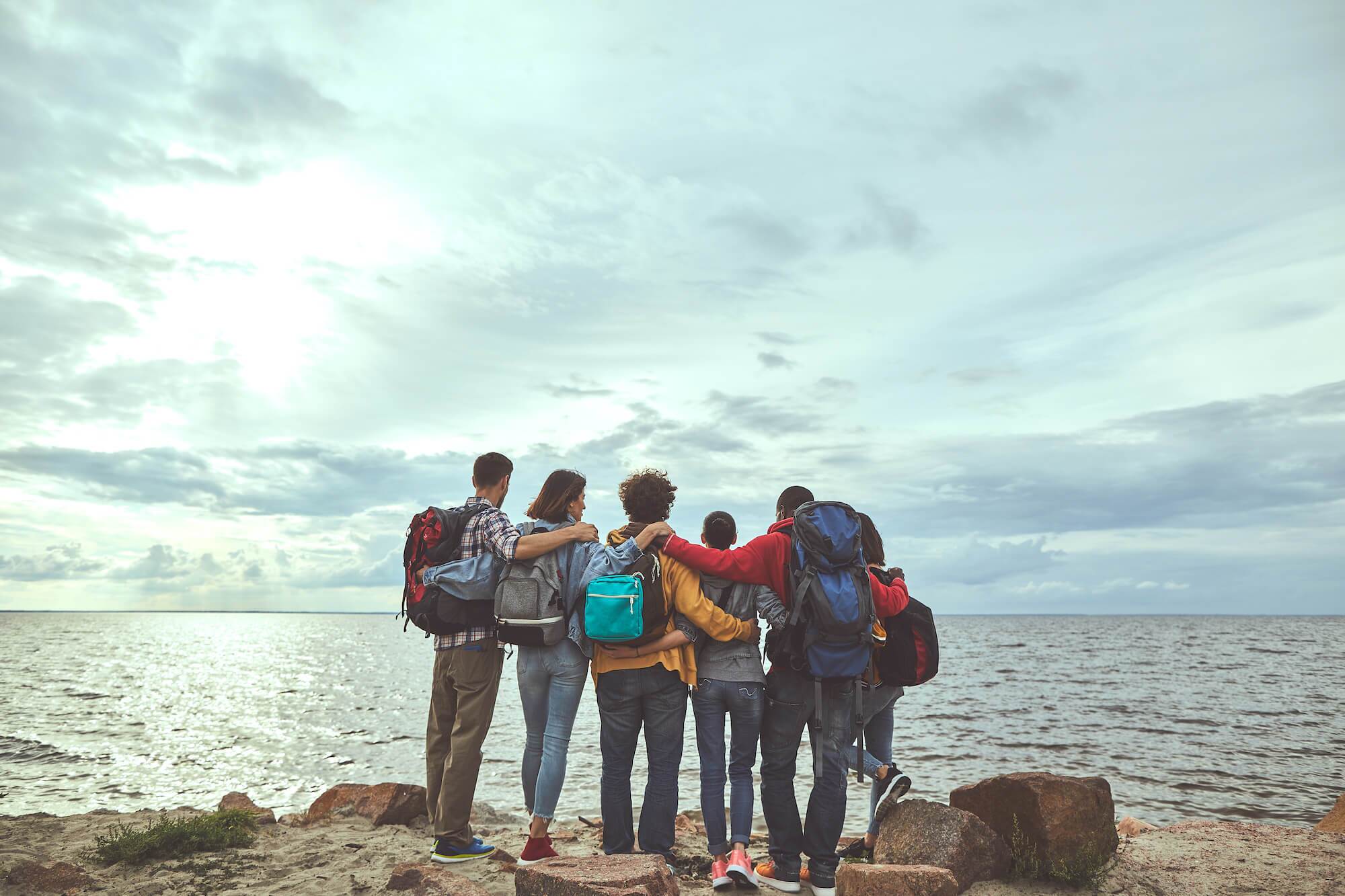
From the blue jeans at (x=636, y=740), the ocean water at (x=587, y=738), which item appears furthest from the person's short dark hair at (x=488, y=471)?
A: the ocean water at (x=587, y=738)

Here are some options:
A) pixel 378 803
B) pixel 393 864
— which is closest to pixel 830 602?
pixel 393 864

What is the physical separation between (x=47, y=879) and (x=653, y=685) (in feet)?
13.6

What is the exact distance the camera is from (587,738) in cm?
1694

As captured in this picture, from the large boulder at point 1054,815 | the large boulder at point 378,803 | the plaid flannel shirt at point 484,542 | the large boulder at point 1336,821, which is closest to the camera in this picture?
the plaid flannel shirt at point 484,542

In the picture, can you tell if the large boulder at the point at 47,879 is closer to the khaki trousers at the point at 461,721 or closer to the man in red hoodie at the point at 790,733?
the khaki trousers at the point at 461,721

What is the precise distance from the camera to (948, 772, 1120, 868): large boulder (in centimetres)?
549

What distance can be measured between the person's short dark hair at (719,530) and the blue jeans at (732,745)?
0.94m

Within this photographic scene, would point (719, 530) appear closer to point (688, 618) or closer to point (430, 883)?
point (688, 618)

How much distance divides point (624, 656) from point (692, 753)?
36.9 feet

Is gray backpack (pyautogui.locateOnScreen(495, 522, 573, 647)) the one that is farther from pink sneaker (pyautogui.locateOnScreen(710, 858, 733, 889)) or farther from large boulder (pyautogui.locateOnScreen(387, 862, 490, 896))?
pink sneaker (pyautogui.locateOnScreen(710, 858, 733, 889))

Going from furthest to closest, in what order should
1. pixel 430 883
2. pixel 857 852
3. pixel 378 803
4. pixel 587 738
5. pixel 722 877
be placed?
pixel 587 738 → pixel 378 803 → pixel 857 852 → pixel 722 877 → pixel 430 883

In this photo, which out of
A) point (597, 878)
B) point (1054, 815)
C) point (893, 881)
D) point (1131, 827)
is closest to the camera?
point (597, 878)

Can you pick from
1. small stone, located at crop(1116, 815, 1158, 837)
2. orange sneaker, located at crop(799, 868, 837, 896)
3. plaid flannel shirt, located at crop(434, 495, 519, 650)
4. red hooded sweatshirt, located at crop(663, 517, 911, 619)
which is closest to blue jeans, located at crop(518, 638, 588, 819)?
plaid flannel shirt, located at crop(434, 495, 519, 650)

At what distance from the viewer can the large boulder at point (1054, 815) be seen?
549 cm
